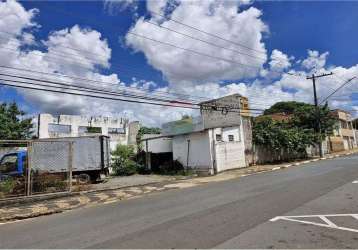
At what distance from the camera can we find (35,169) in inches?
739

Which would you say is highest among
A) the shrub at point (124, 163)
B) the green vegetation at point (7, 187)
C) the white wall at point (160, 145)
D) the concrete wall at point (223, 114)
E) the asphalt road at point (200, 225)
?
the concrete wall at point (223, 114)

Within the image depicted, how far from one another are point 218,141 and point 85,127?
27.4 m

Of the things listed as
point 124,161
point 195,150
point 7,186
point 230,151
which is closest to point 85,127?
point 124,161

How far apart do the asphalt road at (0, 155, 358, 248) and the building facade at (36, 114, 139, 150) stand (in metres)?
31.3

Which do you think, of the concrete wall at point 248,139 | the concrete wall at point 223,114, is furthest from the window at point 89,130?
the concrete wall at point 248,139

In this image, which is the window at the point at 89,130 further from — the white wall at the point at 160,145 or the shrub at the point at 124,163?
the shrub at the point at 124,163

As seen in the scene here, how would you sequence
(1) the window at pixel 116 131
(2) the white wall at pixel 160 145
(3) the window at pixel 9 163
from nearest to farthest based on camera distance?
(3) the window at pixel 9 163 → (2) the white wall at pixel 160 145 → (1) the window at pixel 116 131

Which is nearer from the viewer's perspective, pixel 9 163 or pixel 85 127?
pixel 9 163

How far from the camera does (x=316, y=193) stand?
1136 centimetres

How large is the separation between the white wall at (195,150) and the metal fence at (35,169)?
1007cm

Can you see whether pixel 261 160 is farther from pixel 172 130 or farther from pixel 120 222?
pixel 120 222

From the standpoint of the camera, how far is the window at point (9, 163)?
1891 centimetres

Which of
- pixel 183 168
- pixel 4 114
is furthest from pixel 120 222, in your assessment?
pixel 4 114

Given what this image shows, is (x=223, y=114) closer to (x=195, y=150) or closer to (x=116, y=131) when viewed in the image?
(x=195, y=150)
